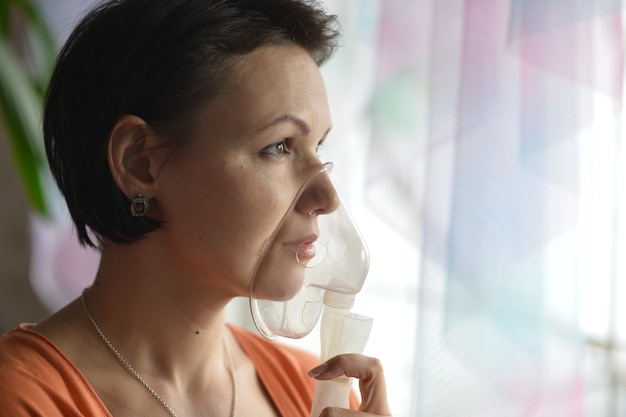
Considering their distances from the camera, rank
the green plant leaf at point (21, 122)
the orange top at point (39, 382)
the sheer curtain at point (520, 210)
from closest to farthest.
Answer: the orange top at point (39, 382) → the sheer curtain at point (520, 210) → the green plant leaf at point (21, 122)

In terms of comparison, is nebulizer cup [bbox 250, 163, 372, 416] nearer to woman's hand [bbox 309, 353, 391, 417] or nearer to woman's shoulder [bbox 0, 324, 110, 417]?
woman's hand [bbox 309, 353, 391, 417]

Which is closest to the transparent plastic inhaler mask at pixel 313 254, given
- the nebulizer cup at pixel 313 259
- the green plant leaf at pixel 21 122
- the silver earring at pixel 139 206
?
the nebulizer cup at pixel 313 259

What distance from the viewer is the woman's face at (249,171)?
3.43 feet

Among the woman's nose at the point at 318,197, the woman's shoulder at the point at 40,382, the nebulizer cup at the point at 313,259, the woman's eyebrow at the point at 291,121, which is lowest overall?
the woman's shoulder at the point at 40,382

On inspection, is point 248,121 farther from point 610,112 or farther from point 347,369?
point 610,112

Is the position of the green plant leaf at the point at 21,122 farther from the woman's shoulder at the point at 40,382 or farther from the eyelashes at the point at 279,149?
the eyelashes at the point at 279,149

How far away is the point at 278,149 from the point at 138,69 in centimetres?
21

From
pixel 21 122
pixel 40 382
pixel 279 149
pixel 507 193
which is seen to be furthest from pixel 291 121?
pixel 21 122

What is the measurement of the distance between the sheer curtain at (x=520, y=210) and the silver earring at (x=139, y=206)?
17.1 inches

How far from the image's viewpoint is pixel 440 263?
1217 mm

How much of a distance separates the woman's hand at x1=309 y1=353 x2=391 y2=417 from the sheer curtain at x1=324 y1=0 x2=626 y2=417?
200 mm

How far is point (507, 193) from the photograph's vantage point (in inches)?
45.6

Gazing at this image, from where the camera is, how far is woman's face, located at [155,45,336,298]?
1047 mm

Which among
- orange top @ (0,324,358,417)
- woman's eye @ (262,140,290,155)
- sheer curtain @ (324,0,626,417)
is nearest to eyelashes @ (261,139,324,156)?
woman's eye @ (262,140,290,155)
